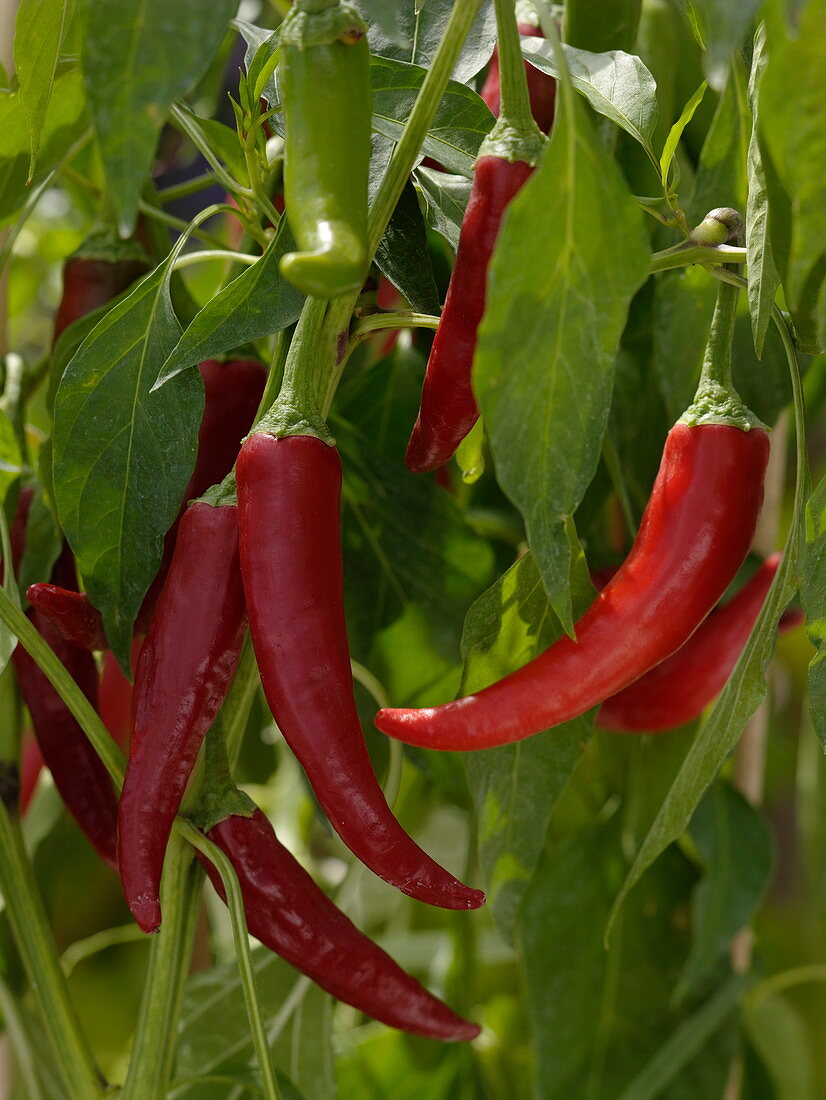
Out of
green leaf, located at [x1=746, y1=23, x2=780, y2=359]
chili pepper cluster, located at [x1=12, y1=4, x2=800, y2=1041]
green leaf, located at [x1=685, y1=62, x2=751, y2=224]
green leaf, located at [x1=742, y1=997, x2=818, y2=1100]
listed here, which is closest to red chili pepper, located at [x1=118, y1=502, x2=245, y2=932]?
chili pepper cluster, located at [x1=12, y1=4, x2=800, y2=1041]

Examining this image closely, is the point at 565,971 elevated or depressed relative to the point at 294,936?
depressed

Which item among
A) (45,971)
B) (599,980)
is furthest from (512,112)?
(599,980)

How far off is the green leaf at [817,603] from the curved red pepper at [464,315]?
→ 0.46 ft

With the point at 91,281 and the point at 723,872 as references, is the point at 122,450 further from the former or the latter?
the point at 723,872

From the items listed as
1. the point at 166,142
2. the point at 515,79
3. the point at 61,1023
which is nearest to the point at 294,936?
the point at 61,1023

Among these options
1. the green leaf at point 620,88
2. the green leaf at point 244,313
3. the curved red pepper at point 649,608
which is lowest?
the curved red pepper at point 649,608

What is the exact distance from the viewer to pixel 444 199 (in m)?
0.47

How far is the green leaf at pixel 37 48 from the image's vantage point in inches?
16.6

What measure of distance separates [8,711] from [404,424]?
0.29 meters

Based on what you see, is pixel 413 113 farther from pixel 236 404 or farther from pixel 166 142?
pixel 166 142

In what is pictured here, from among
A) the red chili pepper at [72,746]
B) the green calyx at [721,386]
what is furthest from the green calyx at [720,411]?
the red chili pepper at [72,746]

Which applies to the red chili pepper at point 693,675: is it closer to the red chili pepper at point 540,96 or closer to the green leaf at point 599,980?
the green leaf at point 599,980

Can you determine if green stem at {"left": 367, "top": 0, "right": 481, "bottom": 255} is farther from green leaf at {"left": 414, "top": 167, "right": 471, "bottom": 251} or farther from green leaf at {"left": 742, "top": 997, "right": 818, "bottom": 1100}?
green leaf at {"left": 742, "top": 997, "right": 818, "bottom": 1100}

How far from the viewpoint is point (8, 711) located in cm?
63
